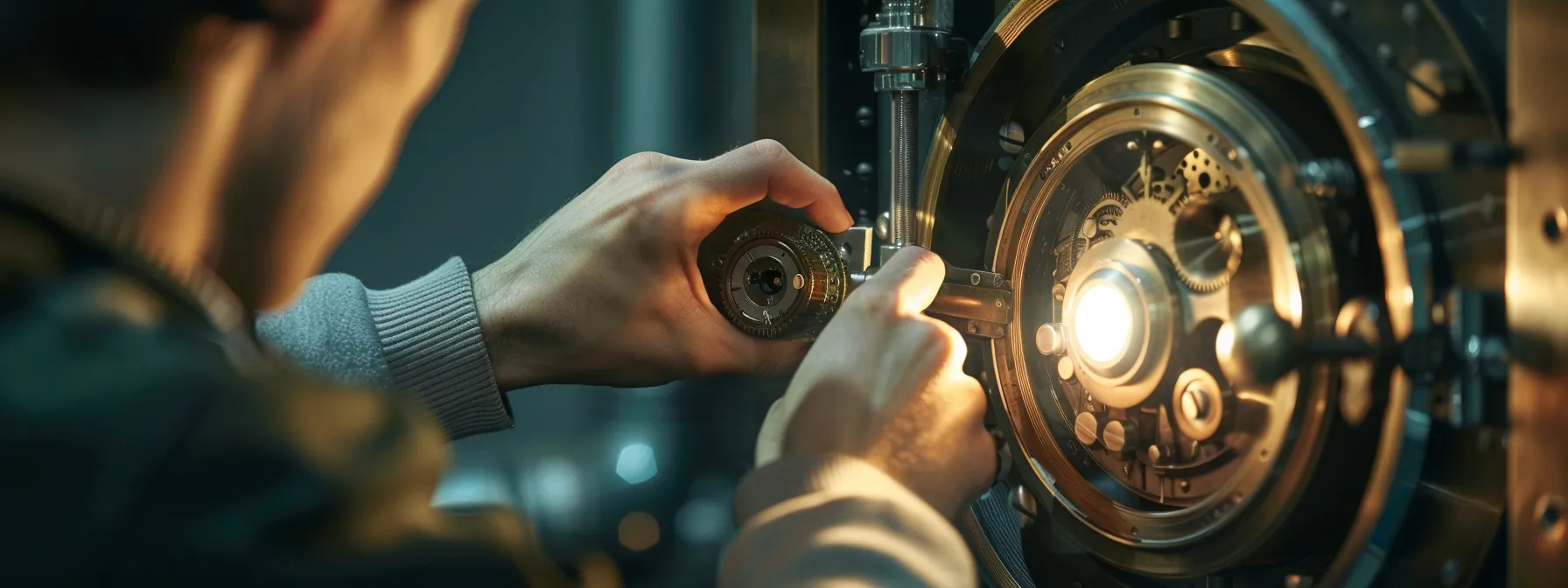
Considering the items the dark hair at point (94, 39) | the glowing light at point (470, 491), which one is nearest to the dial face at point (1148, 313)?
the glowing light at point (470, 491)

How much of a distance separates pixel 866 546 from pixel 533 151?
0.56 meters

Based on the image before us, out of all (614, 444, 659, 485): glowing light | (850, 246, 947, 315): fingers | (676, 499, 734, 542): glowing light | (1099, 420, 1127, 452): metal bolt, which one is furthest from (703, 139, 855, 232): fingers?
(614, 444, 659, 485): glowing light

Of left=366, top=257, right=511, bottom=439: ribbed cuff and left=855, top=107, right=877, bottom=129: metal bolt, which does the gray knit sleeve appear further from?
left=855, top=107, right=877, bottom=129: metal bolt

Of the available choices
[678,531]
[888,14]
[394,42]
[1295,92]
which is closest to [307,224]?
[394,42]

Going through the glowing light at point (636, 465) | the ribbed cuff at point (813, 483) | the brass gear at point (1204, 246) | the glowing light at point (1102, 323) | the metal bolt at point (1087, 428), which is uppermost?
the brass gear at point (1204, 246)

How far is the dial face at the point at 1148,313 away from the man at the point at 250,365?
9cm

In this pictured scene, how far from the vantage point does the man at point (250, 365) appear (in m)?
0.38

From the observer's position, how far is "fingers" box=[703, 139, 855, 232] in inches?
29.9

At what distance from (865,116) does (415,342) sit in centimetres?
35

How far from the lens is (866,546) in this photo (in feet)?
1.68

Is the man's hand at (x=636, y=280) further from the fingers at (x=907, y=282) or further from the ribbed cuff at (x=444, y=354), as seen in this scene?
the fingers at (x=907, y=282)

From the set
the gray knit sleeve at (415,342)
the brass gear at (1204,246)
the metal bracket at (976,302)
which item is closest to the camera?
the brass gear at (1204,246)

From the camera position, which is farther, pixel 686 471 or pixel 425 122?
pixel 686 471

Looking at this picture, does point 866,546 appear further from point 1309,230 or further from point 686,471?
point 686,471
